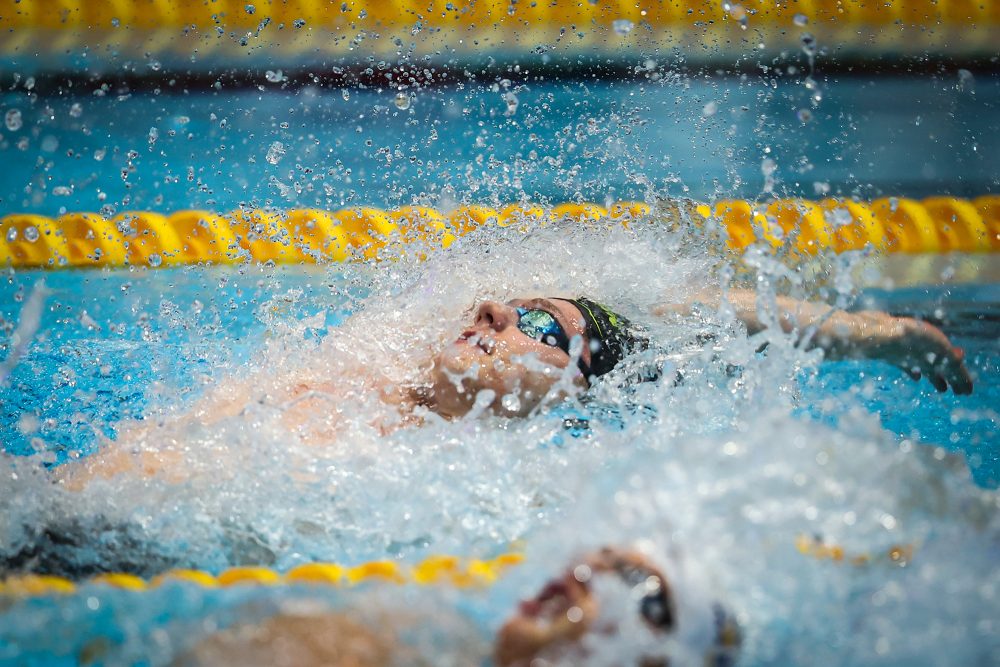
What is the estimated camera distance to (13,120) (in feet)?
12.8

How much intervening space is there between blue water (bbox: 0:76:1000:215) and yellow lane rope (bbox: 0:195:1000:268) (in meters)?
0.33

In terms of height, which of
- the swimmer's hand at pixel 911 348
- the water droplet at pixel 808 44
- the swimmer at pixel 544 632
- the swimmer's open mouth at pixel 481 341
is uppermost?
the water droplet at pixel 808 44

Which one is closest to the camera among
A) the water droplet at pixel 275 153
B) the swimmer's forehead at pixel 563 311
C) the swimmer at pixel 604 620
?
the swimmer at pixel 604 620

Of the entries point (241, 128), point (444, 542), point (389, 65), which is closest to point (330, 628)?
point (444, 542)

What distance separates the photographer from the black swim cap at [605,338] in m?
1.72

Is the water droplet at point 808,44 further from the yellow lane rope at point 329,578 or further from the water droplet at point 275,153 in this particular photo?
the yellow lane rope at point 329,578

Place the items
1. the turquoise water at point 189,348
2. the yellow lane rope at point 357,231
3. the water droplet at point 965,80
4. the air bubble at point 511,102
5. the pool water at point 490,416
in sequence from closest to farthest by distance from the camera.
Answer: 1. the pool water at point 490,416
2. the turquoise water at point 189,348
3. the yellow lane rope at point 357,231
4. the water droplet at point 965,80
5. the air bubble at point 511,102

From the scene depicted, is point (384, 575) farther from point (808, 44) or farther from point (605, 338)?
point (808, 44)

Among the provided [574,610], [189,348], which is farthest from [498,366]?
[189,348]

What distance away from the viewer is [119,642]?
908mm

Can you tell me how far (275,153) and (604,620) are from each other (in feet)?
11.6

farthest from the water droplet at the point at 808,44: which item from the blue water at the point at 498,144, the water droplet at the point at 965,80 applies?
the water droplet at the point at 965,80

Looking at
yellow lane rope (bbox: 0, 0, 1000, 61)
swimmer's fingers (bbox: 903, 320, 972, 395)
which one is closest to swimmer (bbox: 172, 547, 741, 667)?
swimmer's fingers (bbox: 903, 320, 972, 395)

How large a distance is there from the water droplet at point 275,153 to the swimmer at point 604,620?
11.1 ft
